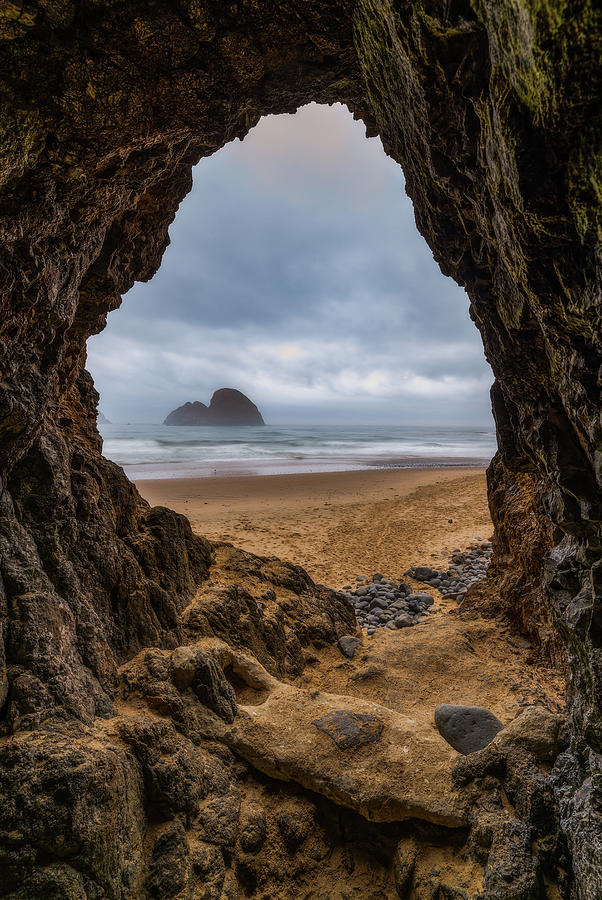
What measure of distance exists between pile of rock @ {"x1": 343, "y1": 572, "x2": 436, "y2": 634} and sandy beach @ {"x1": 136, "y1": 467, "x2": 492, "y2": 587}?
0.52 meters

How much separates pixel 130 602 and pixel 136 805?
1593 mm

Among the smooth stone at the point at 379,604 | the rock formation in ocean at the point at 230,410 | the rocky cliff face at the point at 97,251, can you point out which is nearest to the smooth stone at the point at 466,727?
the rocky cliff face at the point at 97,251

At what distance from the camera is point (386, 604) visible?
658cm

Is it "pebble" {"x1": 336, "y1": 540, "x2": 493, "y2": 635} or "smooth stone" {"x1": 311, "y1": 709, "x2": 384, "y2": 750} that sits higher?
"smooth stone" {"x1": 311, "y1": 709, "x2": 384, "y2": 750}

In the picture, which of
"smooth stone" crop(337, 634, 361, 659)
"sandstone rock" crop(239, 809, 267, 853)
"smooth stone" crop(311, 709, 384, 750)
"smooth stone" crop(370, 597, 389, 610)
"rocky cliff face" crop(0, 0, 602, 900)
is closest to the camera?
"rocky cliff face" crop(0, 0, 602, 900)

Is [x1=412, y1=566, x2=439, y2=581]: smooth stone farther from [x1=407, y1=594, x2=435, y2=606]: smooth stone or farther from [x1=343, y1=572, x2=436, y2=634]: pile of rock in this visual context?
[x1=407, y1=594, x2=435, y2=606]: smooth stone

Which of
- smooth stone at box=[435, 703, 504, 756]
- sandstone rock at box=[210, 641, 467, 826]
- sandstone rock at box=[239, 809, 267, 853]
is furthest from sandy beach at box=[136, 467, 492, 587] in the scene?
sandstone rock at box=[239, 809, 267, 853]

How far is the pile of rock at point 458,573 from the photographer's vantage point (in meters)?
7.10

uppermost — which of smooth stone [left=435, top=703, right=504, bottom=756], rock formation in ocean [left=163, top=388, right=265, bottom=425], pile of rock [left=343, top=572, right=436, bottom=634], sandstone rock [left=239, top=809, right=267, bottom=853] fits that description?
rock formation in ocean [left=163, top=388, right=265, bottom=425]

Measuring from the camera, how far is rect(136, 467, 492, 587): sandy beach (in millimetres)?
8773

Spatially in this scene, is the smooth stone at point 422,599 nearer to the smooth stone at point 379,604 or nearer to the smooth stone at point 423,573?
the smooth stone at point 379,604

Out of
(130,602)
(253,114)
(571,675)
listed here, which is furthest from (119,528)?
(253,114)

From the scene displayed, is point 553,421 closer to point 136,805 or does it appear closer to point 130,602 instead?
point 136,805

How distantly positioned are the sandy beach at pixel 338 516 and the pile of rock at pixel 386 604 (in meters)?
0.52
